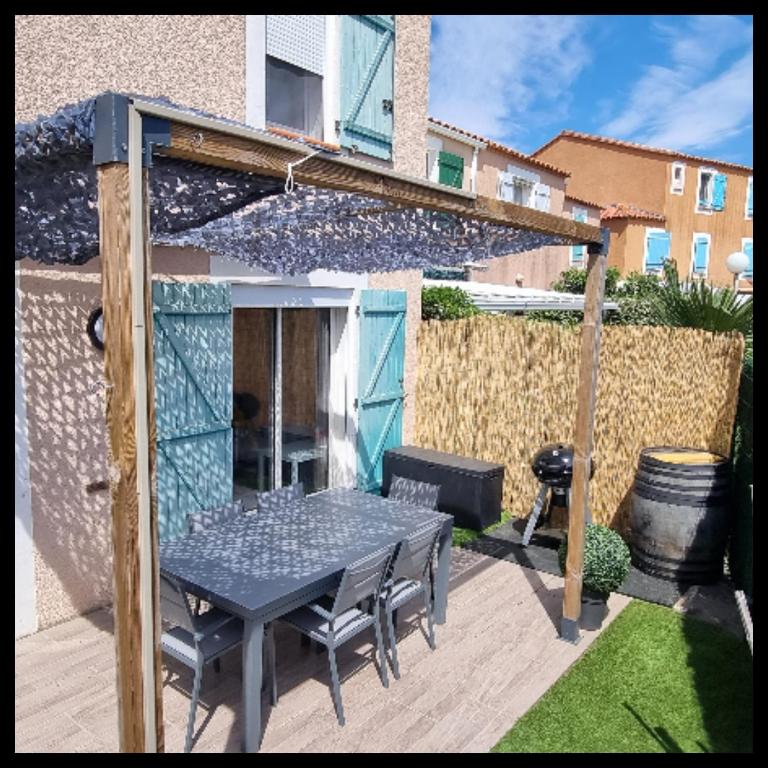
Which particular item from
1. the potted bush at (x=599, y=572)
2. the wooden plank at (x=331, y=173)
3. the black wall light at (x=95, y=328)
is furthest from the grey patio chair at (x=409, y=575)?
the black wall light at (x=95, y=328)

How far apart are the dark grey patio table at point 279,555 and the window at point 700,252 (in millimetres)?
22345

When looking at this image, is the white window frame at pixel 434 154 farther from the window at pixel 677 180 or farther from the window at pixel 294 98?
the window at pixel 677 180

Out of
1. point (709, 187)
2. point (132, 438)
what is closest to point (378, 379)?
point (132, 438)

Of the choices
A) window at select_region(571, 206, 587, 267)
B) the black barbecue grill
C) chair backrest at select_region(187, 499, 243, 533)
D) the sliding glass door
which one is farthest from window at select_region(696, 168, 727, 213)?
chair backrest at select_region(187, 499, 243, 533)

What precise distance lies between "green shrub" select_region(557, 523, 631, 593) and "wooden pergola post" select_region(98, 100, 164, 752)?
11.7 feet

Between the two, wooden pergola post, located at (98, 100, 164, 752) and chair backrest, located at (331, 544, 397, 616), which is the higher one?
wooden pergola post, located at (98, 100, 164, 752)

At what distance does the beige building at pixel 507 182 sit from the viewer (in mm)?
12883

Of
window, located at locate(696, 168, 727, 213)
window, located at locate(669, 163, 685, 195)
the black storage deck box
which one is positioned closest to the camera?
the black storage deck box

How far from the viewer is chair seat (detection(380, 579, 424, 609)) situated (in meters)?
4.28

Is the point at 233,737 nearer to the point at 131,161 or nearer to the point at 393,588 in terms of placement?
the point at 393,588

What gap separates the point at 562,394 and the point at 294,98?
13.6ft

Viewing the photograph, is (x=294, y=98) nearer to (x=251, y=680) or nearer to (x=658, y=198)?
(x=251, y=680)

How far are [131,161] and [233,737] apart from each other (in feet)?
10.2

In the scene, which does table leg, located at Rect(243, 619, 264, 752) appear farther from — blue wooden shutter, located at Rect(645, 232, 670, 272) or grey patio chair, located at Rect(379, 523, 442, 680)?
blue wooden shutter, located at Rect(645, 232, 670, 272)
